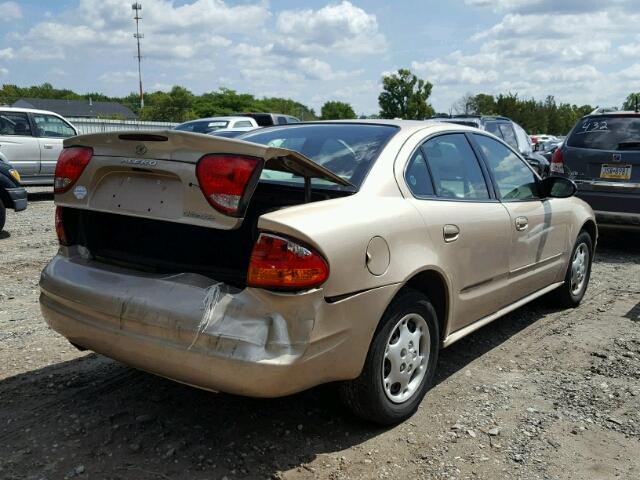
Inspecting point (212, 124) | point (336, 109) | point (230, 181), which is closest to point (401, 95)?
point (336, 109)

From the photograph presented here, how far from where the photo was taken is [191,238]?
3148 mm

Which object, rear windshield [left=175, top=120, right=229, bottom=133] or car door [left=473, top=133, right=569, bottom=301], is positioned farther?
rear windshield [left=175, top=120, right=229, bottom=133]

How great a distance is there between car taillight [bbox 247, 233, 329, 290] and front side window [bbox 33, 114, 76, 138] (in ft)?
40.4

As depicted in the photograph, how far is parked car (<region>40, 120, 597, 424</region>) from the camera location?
8.59 feet

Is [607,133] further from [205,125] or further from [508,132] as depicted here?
[205,125]

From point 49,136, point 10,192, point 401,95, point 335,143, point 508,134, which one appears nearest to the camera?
point 335,143

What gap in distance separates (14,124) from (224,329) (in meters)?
12.4

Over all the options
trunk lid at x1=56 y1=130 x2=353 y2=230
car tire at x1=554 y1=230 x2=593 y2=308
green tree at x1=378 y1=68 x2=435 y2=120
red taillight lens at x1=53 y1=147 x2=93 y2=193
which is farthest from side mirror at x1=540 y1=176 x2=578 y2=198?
green tree at x1=378 y1=68 x2=435 y2=120

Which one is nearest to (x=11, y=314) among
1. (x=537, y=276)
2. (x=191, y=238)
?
(x=191, y=238)

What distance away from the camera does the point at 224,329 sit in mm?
2609

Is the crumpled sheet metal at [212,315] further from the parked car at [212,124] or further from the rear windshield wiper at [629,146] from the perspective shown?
the parked car at [212,124]

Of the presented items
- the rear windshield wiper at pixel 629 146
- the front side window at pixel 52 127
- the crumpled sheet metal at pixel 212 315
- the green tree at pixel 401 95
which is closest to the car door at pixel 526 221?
the crumpled sheet metal at pixel 212 315

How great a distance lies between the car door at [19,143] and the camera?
12781 mm

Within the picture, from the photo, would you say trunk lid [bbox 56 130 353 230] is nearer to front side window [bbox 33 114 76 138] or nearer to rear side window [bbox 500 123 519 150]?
rear side window [bbox 500 123 519 150]
